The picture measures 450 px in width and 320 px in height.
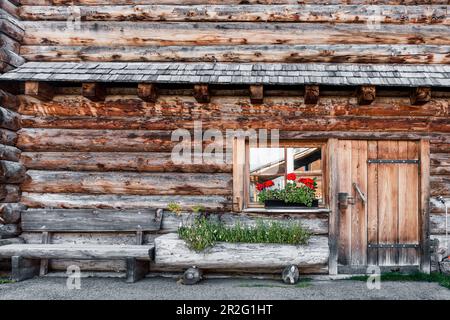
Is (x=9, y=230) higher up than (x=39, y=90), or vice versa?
(x=39, y=90)

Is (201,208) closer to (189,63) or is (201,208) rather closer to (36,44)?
(189,63)

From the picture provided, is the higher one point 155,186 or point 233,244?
point 155,186

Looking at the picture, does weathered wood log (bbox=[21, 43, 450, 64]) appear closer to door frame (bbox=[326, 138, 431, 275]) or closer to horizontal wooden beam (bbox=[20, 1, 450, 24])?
horizontal wooden beam (bbox=[20, 1, 450, 24])

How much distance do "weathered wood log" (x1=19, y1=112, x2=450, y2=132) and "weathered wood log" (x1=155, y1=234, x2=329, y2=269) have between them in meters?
1.69

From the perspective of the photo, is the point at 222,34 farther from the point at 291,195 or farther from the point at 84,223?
the point at 84,223

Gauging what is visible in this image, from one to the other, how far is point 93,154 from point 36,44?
2.07 meters

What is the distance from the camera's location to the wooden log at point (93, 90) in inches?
190

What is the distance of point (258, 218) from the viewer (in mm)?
5078

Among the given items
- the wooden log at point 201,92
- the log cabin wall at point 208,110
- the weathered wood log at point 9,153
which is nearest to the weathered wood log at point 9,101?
the log cabin wall at point 208,110

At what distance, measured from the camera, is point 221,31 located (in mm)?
5254


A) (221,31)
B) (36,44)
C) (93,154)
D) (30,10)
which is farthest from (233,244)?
(30,10)

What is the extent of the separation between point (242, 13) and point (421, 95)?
2976 mm

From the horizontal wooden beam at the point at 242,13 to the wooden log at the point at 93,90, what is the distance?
125 centimetres

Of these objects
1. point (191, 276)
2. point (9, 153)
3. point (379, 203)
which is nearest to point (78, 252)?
point (191, 276)
